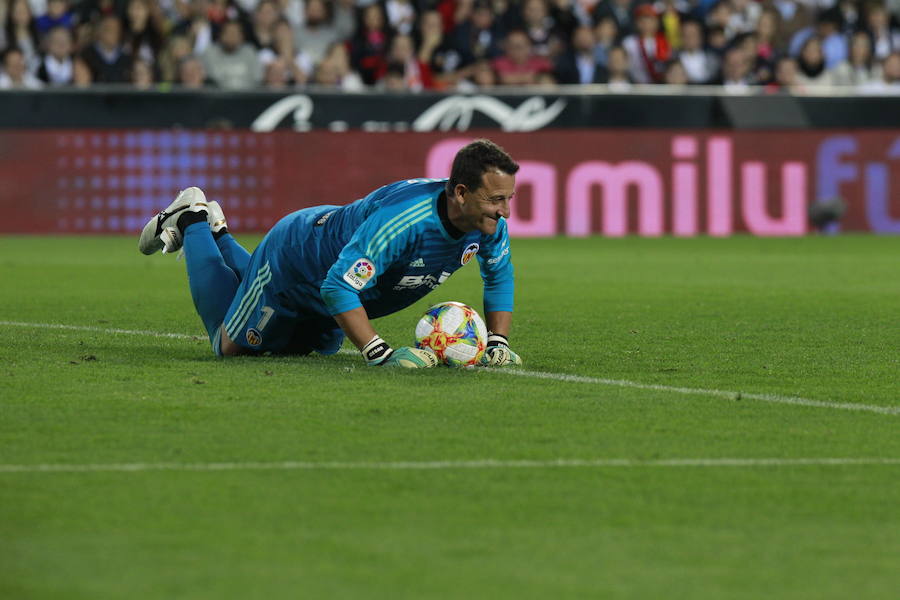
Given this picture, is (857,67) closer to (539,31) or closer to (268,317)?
(539,31)

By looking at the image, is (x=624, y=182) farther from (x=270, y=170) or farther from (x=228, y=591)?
(x=228, y=591)

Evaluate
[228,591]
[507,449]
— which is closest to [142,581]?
[228,591]

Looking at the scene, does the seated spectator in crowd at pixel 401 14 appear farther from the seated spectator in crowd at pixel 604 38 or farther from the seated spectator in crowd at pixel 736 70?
the seated spectator in crowd at pixel 736 70

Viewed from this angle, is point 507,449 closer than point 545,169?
Yes

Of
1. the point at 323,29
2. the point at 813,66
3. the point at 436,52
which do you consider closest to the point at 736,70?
the point at 813,66

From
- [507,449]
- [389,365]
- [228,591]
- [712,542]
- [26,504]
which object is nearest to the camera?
[228,591]

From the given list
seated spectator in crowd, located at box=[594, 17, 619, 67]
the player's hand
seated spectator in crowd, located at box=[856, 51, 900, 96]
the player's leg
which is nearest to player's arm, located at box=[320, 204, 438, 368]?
the player's hand

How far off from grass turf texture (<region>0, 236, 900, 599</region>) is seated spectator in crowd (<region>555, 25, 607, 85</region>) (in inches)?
494

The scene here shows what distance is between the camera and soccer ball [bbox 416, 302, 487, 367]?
8.21 m

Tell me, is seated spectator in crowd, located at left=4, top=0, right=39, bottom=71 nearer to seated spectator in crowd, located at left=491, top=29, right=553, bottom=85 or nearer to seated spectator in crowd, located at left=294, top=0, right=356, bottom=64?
seated spectator in crowd, located at left=294, top=0, right=356, bottom=64

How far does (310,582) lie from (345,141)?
1784 cm

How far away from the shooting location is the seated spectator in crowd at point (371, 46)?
22906mm

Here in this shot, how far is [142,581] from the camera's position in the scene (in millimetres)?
4086

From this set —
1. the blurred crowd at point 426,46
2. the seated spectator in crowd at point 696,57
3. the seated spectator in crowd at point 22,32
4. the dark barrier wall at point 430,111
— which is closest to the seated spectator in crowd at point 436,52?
the blurred crowd at point 426,46
